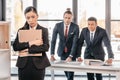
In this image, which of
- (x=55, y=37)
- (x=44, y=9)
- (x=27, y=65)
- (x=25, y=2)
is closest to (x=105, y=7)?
(x=44, y=9)

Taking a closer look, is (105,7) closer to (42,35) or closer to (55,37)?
(55,37)

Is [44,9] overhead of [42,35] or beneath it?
overhead

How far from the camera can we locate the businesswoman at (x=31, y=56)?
2367 mm

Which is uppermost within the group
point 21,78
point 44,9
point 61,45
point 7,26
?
point 44,9

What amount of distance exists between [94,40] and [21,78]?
1.42 meters

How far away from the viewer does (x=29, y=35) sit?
2.45 metres

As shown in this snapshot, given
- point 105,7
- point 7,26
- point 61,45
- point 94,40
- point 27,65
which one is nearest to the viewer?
point 27,65

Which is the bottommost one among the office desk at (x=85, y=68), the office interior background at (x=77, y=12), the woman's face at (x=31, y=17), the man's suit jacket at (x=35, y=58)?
the office desk at (x=85, y=68)

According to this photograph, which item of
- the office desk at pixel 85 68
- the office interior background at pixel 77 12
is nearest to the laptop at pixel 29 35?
the office desk at pixel 85 68

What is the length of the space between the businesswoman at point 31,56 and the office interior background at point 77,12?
2992 mm

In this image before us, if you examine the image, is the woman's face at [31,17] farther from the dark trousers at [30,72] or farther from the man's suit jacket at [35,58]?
the dark trousers at [30,72]

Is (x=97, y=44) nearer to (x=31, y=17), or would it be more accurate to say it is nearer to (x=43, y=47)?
(x=43, y=47)

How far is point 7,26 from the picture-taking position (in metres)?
2.91

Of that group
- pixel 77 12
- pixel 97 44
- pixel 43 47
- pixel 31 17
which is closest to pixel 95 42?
pixel 97 44
